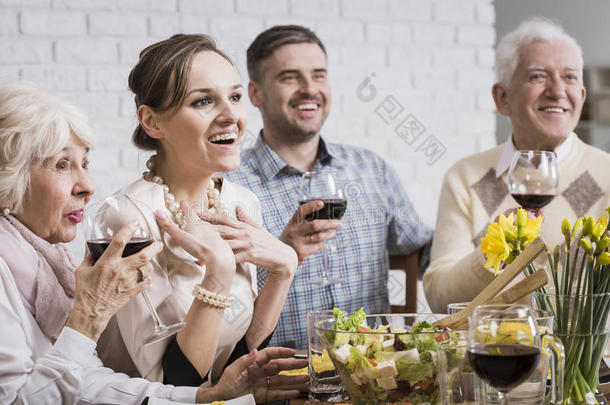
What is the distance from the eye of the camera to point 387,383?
1.07 meters

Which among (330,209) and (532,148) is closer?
(330,209)

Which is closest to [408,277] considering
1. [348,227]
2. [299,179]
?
→ [348,227]

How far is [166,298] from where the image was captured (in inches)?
61.2

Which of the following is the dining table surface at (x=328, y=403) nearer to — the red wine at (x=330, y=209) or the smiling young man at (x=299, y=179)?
the red wine at (x=330, y=209)

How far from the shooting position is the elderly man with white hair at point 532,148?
7.82 ft

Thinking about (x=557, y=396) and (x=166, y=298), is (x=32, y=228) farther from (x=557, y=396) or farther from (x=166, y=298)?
(x=557, y=396)

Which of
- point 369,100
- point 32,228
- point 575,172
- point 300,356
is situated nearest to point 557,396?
point 300,356

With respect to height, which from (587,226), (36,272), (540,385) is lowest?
(540,385)

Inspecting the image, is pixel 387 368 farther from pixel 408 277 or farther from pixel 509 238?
pixel 408 277

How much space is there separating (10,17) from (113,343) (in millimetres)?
1868

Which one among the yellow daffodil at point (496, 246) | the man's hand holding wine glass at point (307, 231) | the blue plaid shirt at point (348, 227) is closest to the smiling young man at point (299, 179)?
the blue plaid shirt at point (348, 227)

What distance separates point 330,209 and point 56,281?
76 cm

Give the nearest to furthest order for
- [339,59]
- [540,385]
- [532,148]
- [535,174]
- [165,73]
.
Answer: [540,385] < [535,174] < [165,73] < [532,148] < [339,59]

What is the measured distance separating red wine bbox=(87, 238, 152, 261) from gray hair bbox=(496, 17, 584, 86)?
5.61 feet
